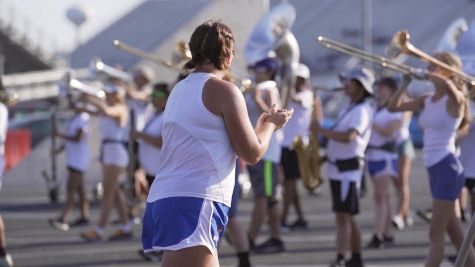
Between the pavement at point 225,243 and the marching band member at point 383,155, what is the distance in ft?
0.81

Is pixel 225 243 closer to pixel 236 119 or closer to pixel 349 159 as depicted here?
pixel 349 159

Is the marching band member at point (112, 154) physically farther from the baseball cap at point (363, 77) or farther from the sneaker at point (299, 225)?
the baseball cap at point (363, 77)

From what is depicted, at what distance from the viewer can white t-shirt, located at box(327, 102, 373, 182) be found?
1021 centimetres

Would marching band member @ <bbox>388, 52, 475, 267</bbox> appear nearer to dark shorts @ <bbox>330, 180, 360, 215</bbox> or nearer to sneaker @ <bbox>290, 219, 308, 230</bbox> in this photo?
dark shorts @ <bbox>330, 180, 360, 215</bbox>

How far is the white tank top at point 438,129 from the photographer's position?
8781 millimetres

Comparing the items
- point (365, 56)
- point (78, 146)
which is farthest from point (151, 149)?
point (365, 56)

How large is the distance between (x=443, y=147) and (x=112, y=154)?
16.6 feet

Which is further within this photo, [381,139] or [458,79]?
[381,139]

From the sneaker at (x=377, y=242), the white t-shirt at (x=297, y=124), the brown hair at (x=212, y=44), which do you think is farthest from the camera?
the white t-shirt at (x=297, y=124)

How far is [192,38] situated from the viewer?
621 cm

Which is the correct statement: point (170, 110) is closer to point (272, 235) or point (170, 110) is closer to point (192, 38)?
point (192, 38)

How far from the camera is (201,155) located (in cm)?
610

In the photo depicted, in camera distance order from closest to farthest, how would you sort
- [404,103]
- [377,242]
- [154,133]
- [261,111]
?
[404,103] → [261,111] → [154,133] → [377,242]

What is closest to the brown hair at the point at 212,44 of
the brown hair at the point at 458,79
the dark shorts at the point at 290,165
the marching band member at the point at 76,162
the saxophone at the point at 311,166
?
the brown hair at the point at 458,79
